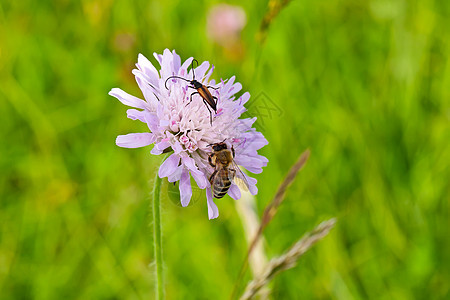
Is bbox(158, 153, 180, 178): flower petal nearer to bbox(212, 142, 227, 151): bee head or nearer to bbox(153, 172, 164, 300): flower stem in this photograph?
bbox(153, 172, 164, 300): flower stem

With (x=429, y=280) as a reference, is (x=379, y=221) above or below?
above

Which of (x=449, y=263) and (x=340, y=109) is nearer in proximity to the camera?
(x=449, y=263)

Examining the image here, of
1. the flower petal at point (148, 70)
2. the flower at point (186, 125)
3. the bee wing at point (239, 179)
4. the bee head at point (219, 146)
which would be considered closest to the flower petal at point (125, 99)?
the flower at point (186, 125)

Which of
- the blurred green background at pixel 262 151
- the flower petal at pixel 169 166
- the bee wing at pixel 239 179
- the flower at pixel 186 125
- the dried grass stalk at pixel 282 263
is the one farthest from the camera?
the blurred green background at pixel 262 151

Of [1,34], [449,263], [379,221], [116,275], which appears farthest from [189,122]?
[1,34]

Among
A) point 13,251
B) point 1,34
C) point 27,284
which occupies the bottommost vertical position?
point 27,284

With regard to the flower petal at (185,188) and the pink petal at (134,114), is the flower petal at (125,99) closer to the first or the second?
the pink petal at (134,114)

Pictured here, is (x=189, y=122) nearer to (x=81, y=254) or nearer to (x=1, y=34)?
(x=81, y=254)

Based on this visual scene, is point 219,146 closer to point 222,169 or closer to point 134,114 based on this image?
point 222,169
